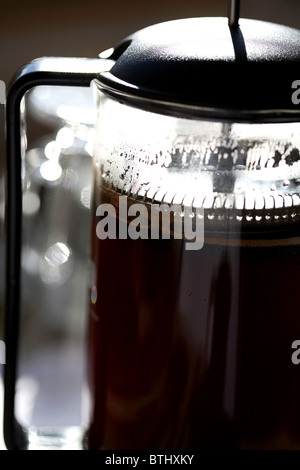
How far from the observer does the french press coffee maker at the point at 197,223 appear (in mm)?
460

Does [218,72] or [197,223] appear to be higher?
[218,72]

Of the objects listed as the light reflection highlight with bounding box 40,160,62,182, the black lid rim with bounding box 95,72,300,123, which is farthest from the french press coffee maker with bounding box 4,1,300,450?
the light reflection highlight with bounding box 40,160,62,182

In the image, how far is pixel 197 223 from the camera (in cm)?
49

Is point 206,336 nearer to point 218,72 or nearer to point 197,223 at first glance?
point 197,223

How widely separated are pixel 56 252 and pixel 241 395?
488 millimetres

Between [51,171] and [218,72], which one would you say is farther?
[51,171]

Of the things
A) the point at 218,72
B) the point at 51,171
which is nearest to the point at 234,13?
the point at 218,72

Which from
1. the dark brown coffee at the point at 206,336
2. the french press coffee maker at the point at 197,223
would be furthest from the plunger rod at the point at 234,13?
the dark brown coffee at the point at 206,336

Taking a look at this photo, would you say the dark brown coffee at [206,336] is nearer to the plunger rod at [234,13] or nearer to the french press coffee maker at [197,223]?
the french press coffee maker at [197,223]

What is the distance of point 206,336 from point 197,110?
17cm

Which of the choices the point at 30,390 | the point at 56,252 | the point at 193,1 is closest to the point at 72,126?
the point at 56,252

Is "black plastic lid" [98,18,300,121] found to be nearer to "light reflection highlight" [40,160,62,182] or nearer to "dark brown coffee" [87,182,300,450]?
"dark brown coffee" [87,182,300,450]

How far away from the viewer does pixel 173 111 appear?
0.46 meters
